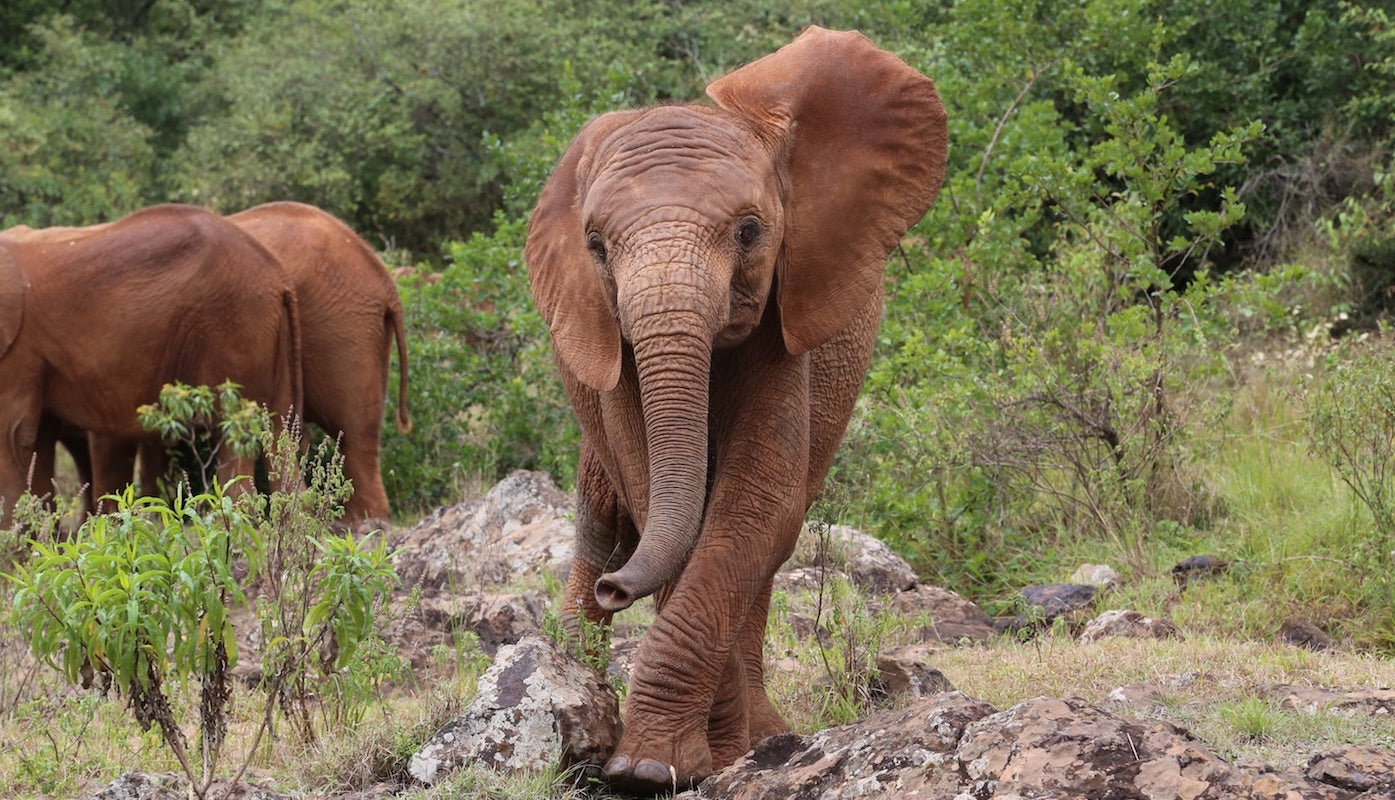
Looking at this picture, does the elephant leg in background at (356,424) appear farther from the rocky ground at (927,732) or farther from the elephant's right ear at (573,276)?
the elephant's right ear at (573,276)

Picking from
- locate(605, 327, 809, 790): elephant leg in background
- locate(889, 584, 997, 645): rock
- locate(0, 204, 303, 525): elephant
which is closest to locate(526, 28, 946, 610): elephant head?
locate(605, 327, 809, 790): elephant leg in background

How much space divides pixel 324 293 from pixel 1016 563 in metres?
4.79

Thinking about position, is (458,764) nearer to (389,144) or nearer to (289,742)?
(289,742)

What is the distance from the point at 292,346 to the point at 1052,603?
192 inches

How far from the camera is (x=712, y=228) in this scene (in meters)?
4.95

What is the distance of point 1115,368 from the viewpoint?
28.9 feet

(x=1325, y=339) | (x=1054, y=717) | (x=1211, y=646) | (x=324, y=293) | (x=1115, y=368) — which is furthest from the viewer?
(x=324, y=293)

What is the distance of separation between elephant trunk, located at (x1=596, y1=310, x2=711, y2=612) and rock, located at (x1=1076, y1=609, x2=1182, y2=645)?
272 cm

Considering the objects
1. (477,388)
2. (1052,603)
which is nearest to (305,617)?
(1052,603)

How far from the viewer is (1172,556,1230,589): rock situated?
26.8ft

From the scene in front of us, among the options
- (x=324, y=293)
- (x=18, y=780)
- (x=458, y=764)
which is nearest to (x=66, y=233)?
(x=324, y=293)

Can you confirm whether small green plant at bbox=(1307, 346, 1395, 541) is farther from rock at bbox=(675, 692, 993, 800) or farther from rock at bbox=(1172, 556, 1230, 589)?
rock at bbox=(675, 692, 993, 800)

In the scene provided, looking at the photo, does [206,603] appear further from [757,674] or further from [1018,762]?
[1018,762]

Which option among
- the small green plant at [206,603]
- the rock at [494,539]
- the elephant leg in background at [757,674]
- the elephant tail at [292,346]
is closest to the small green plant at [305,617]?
the small green plant at [206,603]
